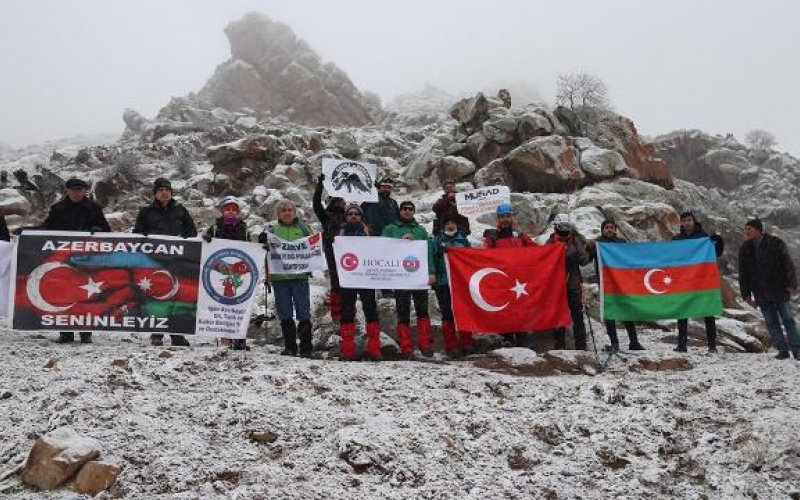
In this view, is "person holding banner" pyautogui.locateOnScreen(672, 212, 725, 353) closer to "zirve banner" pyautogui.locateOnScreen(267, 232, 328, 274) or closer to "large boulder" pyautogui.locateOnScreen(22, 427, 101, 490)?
"zirve banner" pyautogui.locateOnScreen(267, 232, 328, 274)

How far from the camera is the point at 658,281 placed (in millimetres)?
9133

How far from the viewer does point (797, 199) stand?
3803cm

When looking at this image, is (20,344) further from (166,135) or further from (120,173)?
(166,135)

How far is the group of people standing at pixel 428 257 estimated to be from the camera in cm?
783

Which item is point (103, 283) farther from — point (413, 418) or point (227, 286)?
point (413, 418)

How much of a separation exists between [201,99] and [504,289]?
256 ft

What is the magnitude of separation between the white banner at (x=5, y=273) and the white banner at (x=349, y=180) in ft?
14.7

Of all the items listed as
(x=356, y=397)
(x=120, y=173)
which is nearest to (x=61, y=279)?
(x=356, y=397)

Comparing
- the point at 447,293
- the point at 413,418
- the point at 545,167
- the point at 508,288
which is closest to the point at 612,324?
the point at 508,288

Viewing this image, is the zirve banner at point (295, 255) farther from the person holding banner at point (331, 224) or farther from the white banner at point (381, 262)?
the person holding banner at point (331, 224)

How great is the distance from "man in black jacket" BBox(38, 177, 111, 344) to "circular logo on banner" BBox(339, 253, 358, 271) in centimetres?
331

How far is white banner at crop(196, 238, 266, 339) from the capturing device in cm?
763

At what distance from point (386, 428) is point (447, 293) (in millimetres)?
3749

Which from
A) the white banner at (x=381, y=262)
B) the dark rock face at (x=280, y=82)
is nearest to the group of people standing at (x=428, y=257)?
the white banner at (x=381, y=262)
